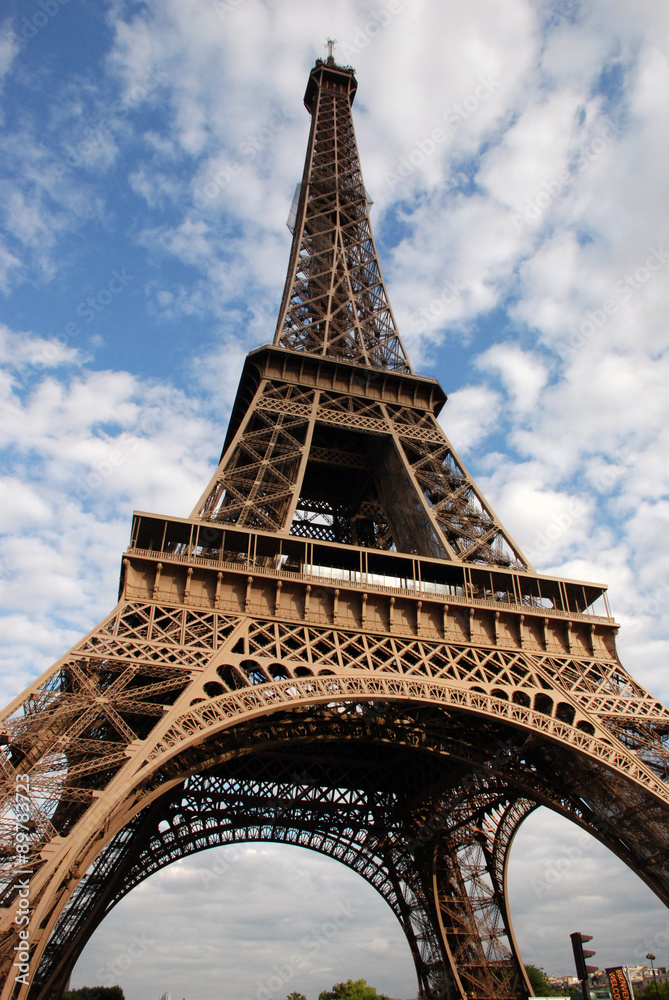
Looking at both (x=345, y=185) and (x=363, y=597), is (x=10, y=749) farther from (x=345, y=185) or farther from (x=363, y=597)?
(x=345, y=185)

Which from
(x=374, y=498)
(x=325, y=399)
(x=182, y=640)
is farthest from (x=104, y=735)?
(x=374, y=498)

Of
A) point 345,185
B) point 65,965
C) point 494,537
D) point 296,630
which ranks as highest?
point 345,185

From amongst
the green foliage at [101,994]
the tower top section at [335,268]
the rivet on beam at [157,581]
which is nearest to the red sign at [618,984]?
the rivet on beam at [157,581]

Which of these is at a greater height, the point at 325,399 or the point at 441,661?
the point at 325,399

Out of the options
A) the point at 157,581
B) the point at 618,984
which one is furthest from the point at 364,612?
the point at 618,984

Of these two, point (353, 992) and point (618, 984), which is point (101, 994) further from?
point (618, 984)

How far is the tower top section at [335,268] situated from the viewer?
3428cm

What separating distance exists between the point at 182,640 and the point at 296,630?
131 inches

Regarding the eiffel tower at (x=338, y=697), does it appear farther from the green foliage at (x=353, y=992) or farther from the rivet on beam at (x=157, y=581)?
the green foliage at (x=353, y=992)

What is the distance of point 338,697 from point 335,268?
24563 mm

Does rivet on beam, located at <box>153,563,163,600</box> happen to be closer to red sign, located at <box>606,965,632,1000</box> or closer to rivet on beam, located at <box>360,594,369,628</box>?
rivet on beam, located at <box>360,594,369,628</box>

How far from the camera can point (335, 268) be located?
1465 inches

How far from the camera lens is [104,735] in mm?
18766

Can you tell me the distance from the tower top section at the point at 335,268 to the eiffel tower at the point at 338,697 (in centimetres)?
23
